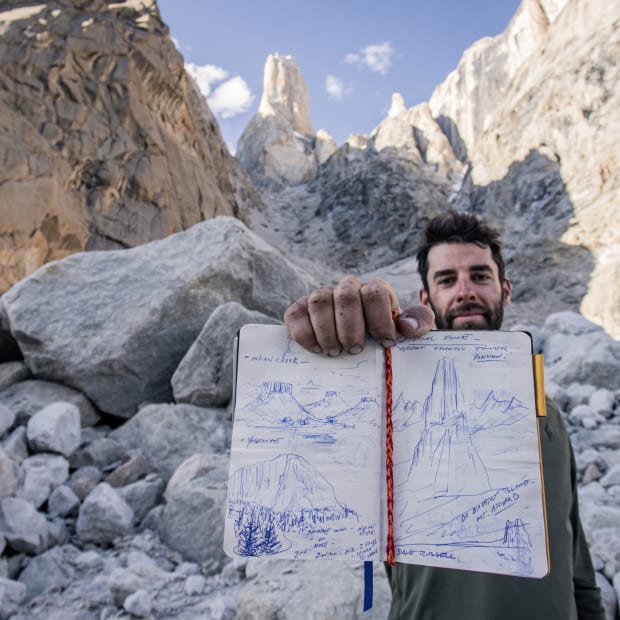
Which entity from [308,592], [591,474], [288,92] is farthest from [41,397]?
[288,92]

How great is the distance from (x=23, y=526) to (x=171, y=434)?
115 centimetres

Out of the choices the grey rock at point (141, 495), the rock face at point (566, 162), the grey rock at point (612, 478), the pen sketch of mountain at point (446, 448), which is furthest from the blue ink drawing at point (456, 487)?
the rock face at point (566, 162)

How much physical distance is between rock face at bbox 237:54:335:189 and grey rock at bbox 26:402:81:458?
44.4m

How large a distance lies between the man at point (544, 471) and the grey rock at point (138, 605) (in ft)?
3.20

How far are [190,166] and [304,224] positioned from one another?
1640 centimetres

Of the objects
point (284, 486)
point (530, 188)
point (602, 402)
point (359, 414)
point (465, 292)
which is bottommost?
point (602, 402)

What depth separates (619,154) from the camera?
49.0ft

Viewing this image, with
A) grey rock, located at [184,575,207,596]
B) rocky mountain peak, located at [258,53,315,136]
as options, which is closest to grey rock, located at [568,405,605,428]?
grey rock, located at [184,575,207,596]

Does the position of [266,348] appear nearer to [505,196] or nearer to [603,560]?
[603,560]

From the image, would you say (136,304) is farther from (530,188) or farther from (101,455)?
(530,188)

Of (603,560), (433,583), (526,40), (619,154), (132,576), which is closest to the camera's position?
(433,583)

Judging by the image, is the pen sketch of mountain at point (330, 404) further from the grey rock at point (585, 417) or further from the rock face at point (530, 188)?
the rock face at point (530, 188)

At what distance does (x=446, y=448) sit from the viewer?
36.9 inches

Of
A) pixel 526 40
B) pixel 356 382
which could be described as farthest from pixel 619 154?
pixel 526 40
